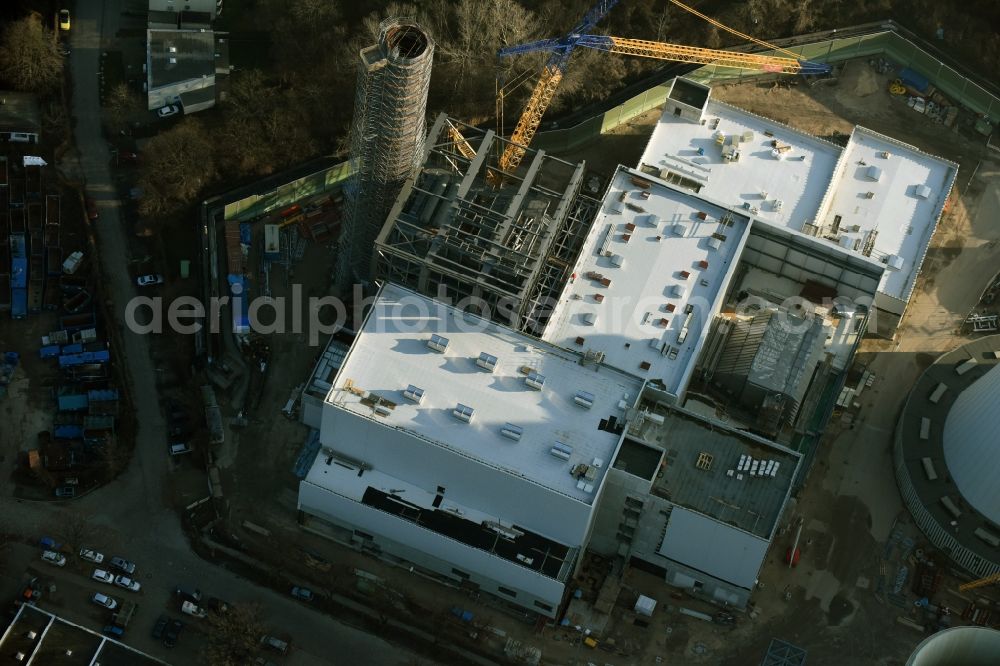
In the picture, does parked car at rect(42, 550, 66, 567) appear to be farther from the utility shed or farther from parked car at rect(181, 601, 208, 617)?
the utility shed

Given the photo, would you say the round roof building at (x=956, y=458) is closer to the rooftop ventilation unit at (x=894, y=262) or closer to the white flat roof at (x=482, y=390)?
the rooftop ventilation unit at (x=894, y=262)

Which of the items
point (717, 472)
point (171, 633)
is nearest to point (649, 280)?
point (717, 472)

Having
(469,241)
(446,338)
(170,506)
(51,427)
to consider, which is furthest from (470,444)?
(51,427)

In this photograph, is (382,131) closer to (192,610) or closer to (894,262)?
(192,610)

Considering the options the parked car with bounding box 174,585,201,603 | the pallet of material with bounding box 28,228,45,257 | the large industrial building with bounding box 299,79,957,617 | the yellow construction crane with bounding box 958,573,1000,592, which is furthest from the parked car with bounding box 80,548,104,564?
the yellow construction crane with bounding box 958,573,1000,592

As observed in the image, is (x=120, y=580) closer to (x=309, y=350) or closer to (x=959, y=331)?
(x=309, y=350)

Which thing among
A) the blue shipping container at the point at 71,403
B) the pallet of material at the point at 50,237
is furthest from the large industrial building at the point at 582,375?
the pallet of material at the point at 50,237
